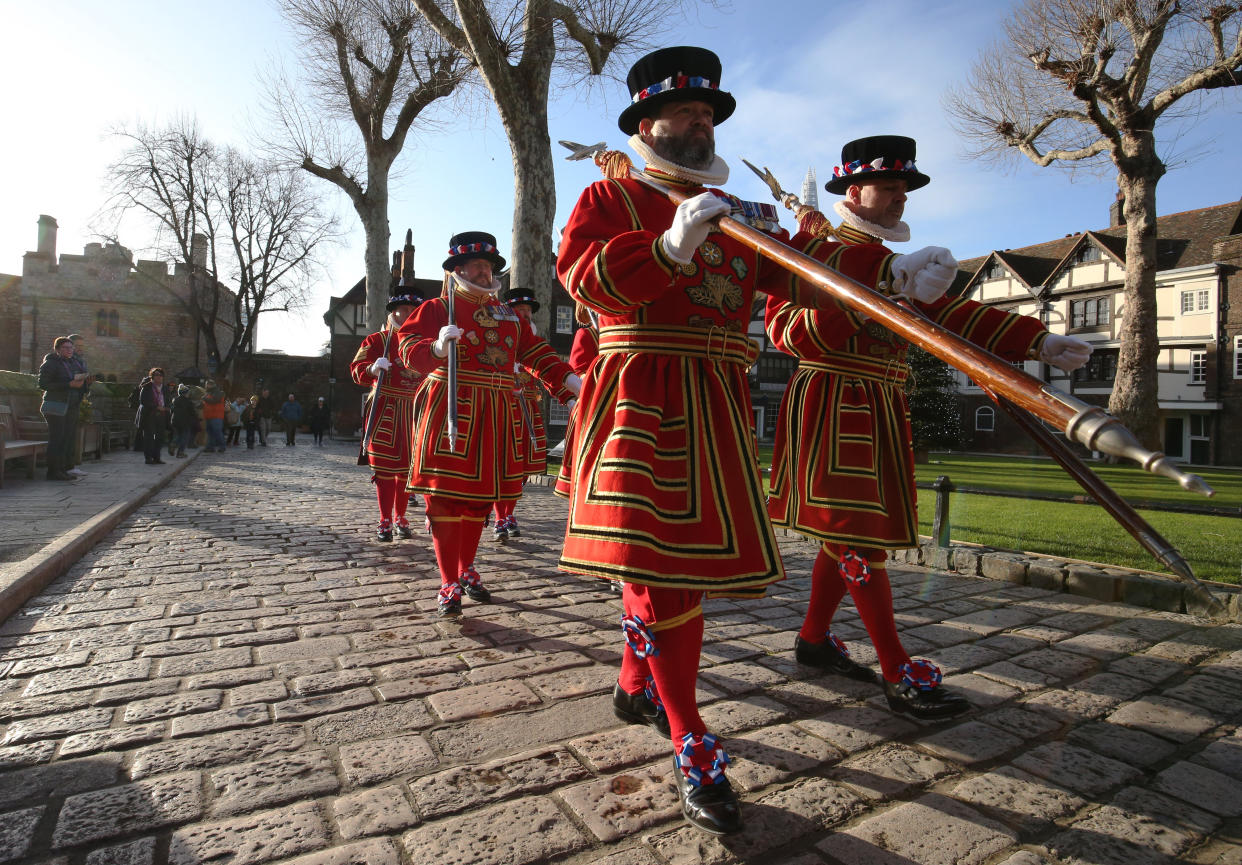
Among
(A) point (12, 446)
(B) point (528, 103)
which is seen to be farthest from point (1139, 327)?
(A) point (12, 446)

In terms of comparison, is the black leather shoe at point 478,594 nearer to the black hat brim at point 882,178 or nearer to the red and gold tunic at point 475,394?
the red and gold tunic at point 475,394

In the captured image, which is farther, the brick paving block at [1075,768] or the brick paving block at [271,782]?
the brick paving block at [1075,768]

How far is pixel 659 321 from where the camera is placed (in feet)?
7.83

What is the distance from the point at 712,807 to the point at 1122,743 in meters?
1.64

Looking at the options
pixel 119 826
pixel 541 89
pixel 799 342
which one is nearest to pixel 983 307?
pixel 799 342

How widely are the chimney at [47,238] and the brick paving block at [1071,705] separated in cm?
5416

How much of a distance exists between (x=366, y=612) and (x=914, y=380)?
21.6m

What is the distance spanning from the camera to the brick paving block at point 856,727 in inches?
Answer: 103

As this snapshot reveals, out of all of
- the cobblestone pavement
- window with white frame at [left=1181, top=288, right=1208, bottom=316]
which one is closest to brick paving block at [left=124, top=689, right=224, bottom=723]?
the cobblestone pavement

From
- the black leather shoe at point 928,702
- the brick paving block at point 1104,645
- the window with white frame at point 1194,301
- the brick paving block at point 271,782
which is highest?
the window with white frame at point 1194,301

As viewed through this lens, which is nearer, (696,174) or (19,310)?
(696,174)

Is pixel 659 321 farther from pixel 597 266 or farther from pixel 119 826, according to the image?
pixel 119 826

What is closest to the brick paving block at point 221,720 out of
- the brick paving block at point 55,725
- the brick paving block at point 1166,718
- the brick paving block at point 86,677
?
the brick paving block at point 55,725

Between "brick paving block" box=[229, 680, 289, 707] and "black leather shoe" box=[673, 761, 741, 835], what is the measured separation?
5.68 ft
